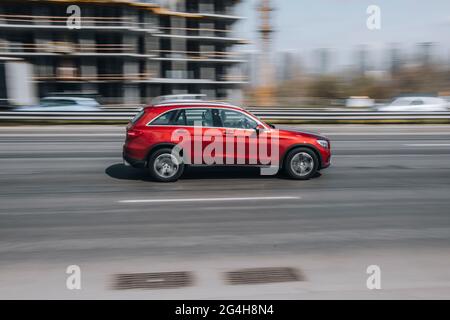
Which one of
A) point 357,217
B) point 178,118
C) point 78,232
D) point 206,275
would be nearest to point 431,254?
point 357,217

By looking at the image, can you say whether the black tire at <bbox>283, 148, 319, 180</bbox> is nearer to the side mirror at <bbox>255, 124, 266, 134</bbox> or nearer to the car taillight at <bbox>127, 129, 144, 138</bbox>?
the side mirror at <bbox>255, 124, 266, 134</bbox>

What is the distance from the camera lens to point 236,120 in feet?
30.4

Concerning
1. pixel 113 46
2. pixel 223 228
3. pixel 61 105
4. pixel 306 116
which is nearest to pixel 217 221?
pixel 223 228

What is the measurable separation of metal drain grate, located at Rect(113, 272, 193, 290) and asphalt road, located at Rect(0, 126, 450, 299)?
112 millimetres

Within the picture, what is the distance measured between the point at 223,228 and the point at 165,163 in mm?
3229

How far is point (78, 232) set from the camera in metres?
6.32

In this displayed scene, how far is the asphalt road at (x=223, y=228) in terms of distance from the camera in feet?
15.7

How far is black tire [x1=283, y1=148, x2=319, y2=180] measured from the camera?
9.59 meters

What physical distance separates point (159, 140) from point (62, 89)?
148 ft

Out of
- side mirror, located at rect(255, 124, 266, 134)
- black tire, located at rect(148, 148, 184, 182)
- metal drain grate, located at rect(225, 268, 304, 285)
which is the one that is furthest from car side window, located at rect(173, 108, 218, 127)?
metal drain grate, located at rect(225, 268, 304, 285)

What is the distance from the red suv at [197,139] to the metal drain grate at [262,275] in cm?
441

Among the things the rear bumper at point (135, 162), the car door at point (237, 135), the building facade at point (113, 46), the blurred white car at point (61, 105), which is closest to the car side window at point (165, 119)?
the rear bumper at point (135, 162)
